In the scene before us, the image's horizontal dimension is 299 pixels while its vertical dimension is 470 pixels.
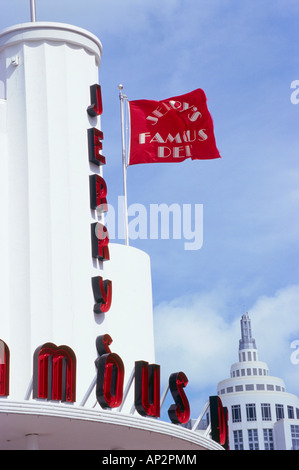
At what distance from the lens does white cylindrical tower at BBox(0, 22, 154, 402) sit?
113 ft

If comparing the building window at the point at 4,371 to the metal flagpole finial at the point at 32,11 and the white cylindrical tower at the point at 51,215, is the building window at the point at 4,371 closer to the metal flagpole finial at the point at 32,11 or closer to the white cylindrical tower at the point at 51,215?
the white cylindrical tower at the point at 51,215

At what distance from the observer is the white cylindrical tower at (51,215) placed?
3459 cm

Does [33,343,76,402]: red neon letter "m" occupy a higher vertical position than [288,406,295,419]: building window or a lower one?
lower

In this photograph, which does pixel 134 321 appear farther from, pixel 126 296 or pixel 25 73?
pixel 25 73

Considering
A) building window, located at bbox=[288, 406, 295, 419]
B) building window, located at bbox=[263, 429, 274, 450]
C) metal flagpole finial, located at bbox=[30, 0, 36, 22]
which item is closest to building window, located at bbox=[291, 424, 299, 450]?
building window, located at bbox=[263, 429, 274, 450]

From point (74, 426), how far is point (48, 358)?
2296 millimetres

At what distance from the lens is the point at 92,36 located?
38875 mm

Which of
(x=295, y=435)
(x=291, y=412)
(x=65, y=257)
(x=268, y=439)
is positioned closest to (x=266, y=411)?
(x=291, y=412)

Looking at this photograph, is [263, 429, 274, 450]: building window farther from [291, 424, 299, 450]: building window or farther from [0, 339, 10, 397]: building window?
[0, 339, 10, 397]: building window

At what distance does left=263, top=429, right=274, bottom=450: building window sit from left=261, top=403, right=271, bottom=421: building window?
2599 millimetres

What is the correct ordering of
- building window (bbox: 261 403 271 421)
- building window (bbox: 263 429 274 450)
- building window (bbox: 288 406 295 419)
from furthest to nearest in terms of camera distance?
building window (bbox: 288 406 295 419)
building window (bbox: 261 403 271 421)
building window (bbox: 263 429 274 450)

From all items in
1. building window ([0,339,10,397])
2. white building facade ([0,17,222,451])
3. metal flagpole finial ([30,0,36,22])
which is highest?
metal flagpole finial ([30,0,36,22])

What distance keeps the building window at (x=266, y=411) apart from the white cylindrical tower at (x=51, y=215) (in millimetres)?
160458
